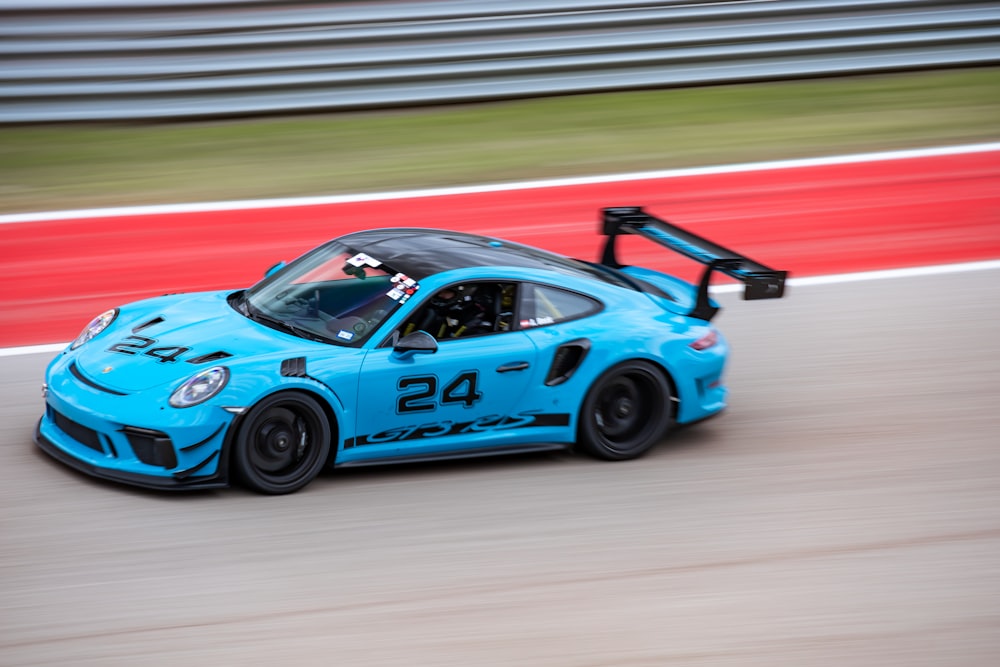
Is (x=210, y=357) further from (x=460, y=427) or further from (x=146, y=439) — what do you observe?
(x=460, y=427)

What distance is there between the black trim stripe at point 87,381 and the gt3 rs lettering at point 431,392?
56.4 inches

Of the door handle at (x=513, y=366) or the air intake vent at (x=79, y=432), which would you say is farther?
the door handle at (x=513, y=366)

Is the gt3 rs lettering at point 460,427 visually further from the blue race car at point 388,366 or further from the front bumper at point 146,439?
the front bumper at point 146,439

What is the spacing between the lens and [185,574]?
5797mm

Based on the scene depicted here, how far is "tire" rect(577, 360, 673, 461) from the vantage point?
741 centimetres

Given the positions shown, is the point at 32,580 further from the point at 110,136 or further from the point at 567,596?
the point at 110,136

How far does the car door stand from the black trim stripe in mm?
1187

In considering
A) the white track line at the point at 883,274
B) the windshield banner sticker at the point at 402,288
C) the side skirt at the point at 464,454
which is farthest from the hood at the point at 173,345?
the white track line at the point at 883,274

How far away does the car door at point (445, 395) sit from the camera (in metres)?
6.72

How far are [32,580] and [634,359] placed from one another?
11.5ft

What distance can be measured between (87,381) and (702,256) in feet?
12.3

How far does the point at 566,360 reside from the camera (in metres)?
7.28

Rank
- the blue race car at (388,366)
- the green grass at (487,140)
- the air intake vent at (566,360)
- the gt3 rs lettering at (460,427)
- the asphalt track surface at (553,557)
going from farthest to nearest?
the green grass at (487,140)
the air intake vent at (566,360)
the gt3 rs lettering at (460,427)
the blue race car at (388,366)
the asphalt track surface at (553,557)

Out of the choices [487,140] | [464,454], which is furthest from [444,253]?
[487,140]
